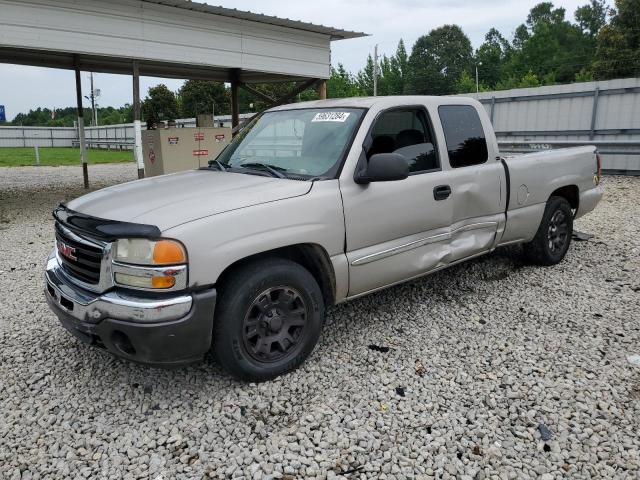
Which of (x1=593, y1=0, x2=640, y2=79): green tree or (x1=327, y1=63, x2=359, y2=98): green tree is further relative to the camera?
(x1=327, y1=63, x2=359, y2=98): green tree

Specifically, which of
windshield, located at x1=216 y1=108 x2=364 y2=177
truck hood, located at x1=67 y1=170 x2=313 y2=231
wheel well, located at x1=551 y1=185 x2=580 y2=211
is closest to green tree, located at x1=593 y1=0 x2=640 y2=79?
wheel well, located at x1=551 y1=185 x2=580 y2=211

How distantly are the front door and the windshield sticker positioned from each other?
25 cm

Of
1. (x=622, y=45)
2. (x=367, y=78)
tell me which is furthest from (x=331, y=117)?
(x=367, y=78)

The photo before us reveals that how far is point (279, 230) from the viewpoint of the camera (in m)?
3.11

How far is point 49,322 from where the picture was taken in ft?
14.1

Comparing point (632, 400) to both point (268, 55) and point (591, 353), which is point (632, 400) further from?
point (268, 55)

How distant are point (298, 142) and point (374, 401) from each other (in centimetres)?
203

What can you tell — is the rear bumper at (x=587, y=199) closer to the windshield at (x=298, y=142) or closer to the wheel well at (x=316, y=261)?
the windshield at (x=298, y=142)

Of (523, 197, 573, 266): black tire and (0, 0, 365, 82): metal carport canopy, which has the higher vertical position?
(0, 0, 365, 82): metal carport canopy

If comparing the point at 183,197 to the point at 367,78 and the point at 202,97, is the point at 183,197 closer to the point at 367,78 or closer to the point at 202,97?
the point at 202,97

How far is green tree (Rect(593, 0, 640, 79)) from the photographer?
39656 mm

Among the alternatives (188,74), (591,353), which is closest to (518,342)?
(591,353)

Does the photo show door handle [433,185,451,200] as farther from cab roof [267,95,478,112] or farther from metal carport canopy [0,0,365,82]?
metal carport canopy [0,0,365,82]

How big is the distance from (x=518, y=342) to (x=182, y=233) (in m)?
2.69
